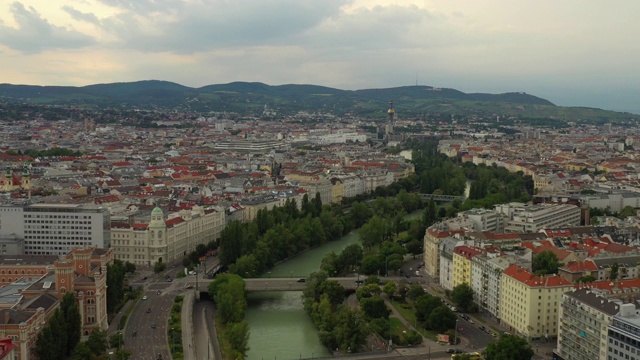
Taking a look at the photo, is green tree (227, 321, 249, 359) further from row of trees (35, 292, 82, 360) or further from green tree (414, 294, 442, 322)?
green tree (414, 294, 442, 322)

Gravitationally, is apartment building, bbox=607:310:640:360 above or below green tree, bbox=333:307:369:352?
above

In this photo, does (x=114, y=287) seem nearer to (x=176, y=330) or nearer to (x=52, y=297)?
(x=52, y=297)

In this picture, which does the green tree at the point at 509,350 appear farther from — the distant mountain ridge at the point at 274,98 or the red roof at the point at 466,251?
the distant mountain ridge at the point at 274,98

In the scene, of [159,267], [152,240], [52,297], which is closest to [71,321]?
[52,297]

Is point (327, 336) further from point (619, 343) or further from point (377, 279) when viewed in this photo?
point (619, 343)

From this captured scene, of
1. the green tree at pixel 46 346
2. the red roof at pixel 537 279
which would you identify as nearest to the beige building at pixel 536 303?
the red roof at pixel 537 279

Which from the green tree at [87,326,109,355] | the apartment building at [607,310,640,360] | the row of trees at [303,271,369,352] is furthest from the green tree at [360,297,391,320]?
the green tree at [87,326,109,355]
